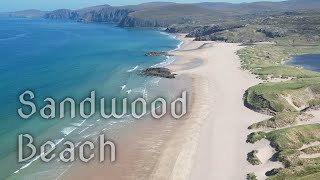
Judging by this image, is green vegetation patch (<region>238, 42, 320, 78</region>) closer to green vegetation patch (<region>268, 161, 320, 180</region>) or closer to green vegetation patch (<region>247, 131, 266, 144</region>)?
green vegetation patch (<region>247, 131, 266, 144</region>)

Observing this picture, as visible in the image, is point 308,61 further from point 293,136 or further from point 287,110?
point 293,136

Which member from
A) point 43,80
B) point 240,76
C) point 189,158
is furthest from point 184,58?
point 189,158

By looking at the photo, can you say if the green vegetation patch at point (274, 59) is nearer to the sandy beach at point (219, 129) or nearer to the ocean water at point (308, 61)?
the ocean water at point (308, 61)

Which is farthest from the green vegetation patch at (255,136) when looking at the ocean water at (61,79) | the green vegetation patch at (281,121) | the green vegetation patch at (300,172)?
the ocean water at (61,79)

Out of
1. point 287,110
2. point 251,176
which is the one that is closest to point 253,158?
point 251,176

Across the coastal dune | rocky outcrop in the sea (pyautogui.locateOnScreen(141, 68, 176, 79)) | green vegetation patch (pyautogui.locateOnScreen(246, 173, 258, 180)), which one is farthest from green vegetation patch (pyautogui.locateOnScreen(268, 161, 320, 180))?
rocky outcrop in the sea (pyautogui.locateOnScreen(141, 68, 176, 79))
